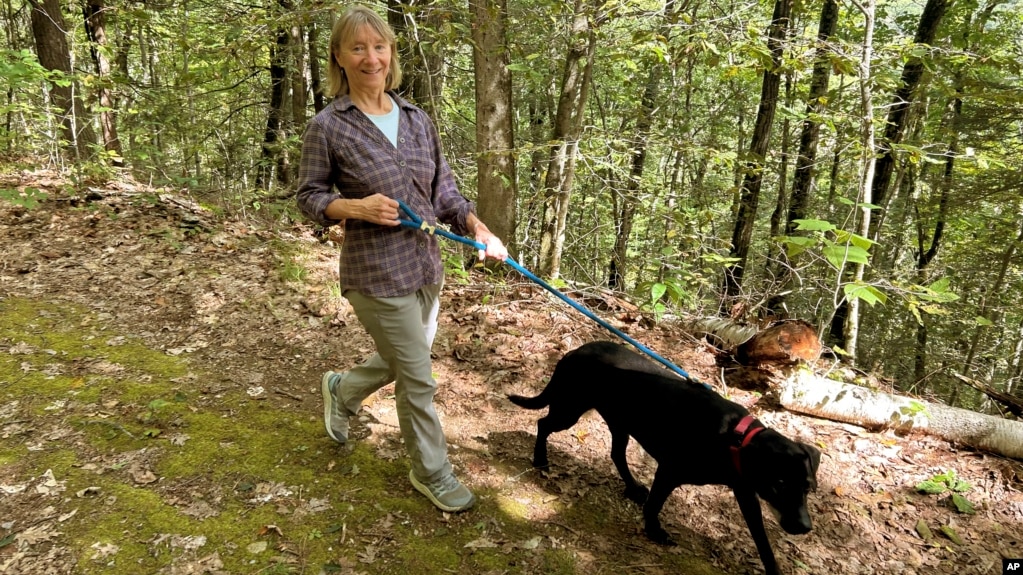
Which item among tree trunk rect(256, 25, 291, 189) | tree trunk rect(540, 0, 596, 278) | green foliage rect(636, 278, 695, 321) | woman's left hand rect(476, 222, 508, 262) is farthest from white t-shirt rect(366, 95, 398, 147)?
tree trunk rect(256, 25, 291, 189)

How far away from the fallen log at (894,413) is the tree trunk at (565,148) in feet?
8.81

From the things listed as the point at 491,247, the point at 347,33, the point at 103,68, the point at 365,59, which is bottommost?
the point at 491,247

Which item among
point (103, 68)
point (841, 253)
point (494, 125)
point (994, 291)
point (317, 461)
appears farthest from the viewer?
point (994, 291)

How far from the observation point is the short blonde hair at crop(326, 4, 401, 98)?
2127 mm

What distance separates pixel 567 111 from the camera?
18.5 feet

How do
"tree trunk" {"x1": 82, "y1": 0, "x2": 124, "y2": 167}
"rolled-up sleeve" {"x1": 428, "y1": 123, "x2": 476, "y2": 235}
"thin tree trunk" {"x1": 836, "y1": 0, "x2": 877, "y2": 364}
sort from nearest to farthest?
"rolled-up sleeve" {"x1": 428, "y1": 123, "x2": 476, "y2": 235} < "thin tree trunk" {"x1": 836, "y1": 0, "x2": 877, "y2": 364} < "tree trunk" {"x1": 82, "y1": 0, "x2": 124, "y2": 167}

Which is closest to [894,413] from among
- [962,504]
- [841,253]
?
[962,504]

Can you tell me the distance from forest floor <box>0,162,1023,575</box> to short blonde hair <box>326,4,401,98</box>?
213cm

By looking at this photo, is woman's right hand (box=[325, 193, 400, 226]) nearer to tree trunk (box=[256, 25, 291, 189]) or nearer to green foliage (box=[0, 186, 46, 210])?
green foliage (box=[0, 186, 46, 210])

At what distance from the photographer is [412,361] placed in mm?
2414

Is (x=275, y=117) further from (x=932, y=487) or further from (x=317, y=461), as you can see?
(x=932, y=487)

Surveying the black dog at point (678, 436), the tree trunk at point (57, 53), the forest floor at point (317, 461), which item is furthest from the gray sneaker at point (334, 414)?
the tree trunk at point (57, 53)

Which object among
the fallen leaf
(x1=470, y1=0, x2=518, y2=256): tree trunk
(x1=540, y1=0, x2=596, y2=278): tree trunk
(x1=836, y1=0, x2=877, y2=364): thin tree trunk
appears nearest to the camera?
the fallen leaf

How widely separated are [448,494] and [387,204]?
5.23 ft
